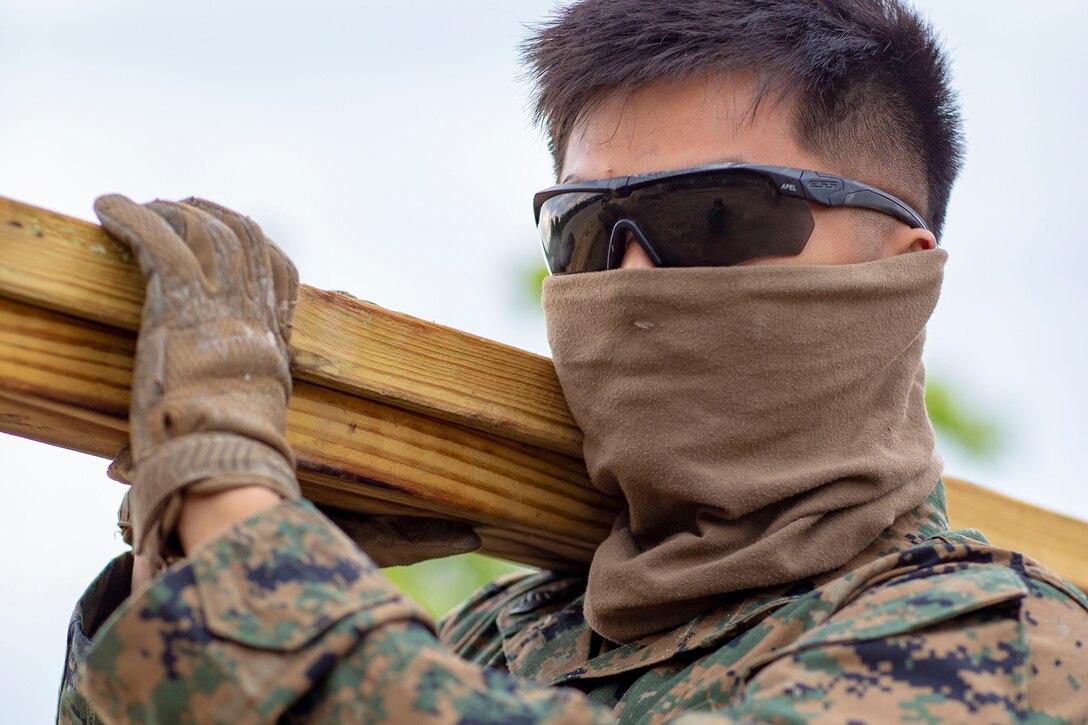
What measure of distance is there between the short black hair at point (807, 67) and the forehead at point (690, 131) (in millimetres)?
23

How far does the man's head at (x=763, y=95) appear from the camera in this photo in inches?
71.6

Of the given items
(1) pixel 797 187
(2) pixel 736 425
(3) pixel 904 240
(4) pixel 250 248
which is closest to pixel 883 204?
(3) pixel 904 240

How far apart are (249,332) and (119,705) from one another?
42 centimetres

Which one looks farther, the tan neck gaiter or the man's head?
the man's head

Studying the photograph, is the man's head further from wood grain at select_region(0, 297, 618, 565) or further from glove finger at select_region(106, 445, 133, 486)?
glove finger at select_region(106, 445, 133, 486)

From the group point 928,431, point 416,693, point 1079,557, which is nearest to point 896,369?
point 928,431

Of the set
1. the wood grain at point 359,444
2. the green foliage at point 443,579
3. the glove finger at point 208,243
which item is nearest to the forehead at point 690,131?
the wood grain at point 359,444

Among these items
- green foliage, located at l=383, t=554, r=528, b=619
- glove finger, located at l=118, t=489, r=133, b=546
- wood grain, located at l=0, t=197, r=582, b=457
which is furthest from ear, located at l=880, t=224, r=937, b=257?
green foliage, located at l=383, t=554, r=528, b=619

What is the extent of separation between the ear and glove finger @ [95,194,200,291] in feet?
3.67

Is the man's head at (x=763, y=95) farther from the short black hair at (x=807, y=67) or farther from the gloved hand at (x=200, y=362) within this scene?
the gloved hand at (x=200, y=362)

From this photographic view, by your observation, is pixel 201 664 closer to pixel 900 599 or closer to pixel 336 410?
pixel 336 410

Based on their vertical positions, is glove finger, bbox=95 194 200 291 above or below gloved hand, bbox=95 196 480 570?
above

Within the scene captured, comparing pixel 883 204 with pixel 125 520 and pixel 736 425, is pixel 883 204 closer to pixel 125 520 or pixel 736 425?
pixel 736 425

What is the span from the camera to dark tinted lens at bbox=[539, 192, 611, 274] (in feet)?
5.79
